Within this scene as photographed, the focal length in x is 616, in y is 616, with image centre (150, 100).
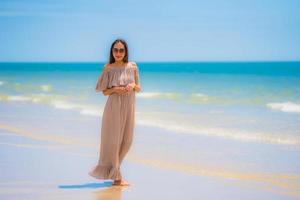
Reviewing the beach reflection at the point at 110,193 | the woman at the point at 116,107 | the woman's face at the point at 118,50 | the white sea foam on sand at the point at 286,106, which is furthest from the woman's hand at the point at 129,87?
the white sea foam on sand at the point at 286,106

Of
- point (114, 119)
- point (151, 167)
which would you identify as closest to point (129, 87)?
point (114, 119)

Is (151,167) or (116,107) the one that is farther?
(151,167)

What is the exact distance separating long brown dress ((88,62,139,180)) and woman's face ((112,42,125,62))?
0.15 metres

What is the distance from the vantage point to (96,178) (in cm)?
753

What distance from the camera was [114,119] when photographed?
7504 mm

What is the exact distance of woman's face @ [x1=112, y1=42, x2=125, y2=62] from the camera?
292 inches

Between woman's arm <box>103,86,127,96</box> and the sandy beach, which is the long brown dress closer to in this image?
woman's arm <box>103,86,127,96</box>

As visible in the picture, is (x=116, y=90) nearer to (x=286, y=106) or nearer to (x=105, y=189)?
(x=105, y=189)

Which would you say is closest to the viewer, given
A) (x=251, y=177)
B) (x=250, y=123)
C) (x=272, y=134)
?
(x=251, y=177)

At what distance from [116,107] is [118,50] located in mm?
696

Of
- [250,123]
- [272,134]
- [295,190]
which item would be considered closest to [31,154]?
[295,190]

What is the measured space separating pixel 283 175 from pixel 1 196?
3.74m

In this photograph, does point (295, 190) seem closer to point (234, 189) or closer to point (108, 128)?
point (234, 189)

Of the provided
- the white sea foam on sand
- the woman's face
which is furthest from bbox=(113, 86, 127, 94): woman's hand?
the white sea foam on sand
